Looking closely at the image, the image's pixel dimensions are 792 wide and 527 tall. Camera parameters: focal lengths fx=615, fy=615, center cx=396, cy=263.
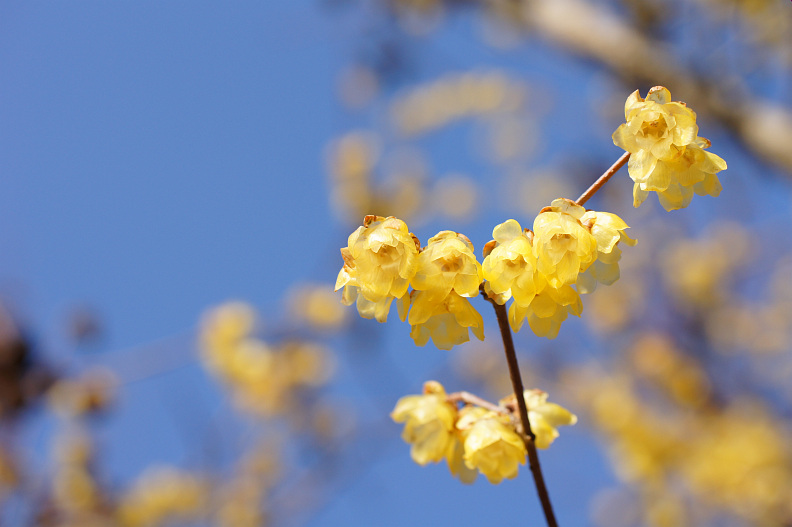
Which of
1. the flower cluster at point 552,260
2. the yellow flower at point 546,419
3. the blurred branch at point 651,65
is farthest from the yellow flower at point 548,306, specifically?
the blurred branch at point 651,65

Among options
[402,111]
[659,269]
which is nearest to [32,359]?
[402,111]

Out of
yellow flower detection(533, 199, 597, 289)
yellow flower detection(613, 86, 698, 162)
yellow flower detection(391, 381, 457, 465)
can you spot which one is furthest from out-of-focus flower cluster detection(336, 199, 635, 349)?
yellow flower detection(391, 381, 457, 465)

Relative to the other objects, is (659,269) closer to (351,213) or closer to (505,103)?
(505,103)

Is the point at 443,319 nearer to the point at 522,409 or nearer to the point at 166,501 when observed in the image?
the point at 522,409

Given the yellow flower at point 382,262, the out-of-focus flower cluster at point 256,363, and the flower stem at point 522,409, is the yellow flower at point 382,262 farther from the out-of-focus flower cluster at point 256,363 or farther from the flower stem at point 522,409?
the out-of-focus flower cluster at point 256,363

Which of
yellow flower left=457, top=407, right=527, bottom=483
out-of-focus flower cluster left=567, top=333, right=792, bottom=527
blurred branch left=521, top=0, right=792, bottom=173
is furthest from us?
out-of-focus flower cluster left=567, top=333, right=792, bottom=527

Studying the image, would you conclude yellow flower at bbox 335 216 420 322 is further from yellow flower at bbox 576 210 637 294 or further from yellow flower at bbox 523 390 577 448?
yellow flower at bbox 523 390 577 448
